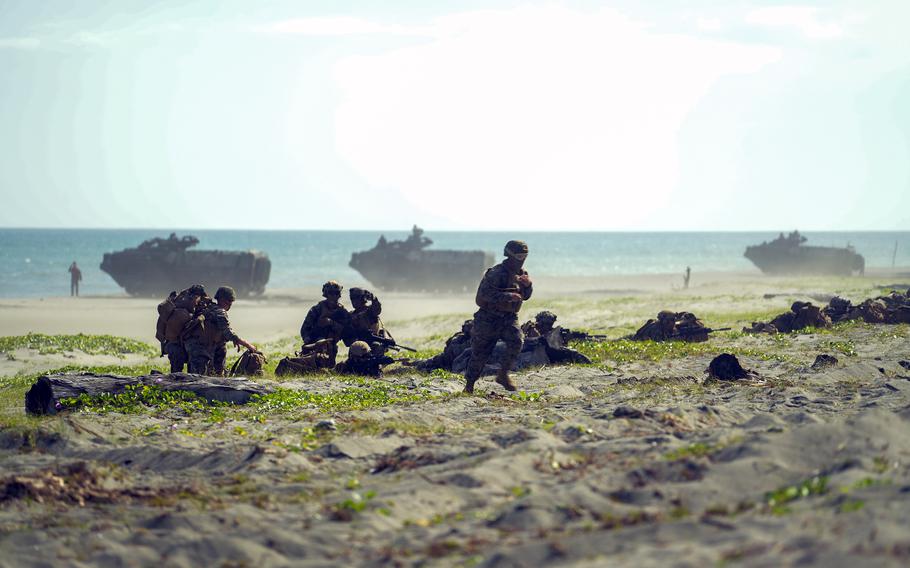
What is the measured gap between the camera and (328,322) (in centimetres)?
1416

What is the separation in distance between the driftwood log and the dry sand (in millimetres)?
667

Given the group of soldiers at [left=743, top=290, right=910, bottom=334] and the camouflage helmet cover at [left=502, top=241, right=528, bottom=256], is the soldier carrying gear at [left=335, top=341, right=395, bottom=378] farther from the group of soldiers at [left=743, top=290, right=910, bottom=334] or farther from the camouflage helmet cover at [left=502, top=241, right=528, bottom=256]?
the group of soldiers at [left=743, top=290, right=910, bottom=334]

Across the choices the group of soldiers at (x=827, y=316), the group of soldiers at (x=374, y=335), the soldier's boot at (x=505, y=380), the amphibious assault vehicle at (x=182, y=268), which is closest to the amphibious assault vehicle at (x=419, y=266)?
the amphibious assault vehicle at (x=182, y=268)

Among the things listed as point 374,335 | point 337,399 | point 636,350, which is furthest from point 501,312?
point 636,350

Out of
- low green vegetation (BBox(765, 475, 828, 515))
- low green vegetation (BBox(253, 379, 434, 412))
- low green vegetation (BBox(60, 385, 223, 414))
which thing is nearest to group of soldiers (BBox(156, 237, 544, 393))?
low green vegetation (BBox(253, 379, 434, 412))

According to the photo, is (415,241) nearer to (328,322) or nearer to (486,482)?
(328,322)

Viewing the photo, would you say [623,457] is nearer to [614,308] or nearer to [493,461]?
[493,461]

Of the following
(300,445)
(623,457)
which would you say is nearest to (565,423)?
(623,457)

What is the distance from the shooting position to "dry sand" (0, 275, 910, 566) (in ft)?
15.8

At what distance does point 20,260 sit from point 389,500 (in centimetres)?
9488

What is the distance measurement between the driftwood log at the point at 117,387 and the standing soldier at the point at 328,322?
3291 millimetres

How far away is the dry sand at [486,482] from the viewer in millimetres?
4812

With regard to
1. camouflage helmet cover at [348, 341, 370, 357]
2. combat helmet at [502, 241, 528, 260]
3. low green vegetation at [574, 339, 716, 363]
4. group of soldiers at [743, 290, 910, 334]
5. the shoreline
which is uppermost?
combat helmet at [502, 241, 528, 260]

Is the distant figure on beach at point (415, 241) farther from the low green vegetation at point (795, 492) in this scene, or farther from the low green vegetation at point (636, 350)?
the low green vegetation at point (795, 492)
